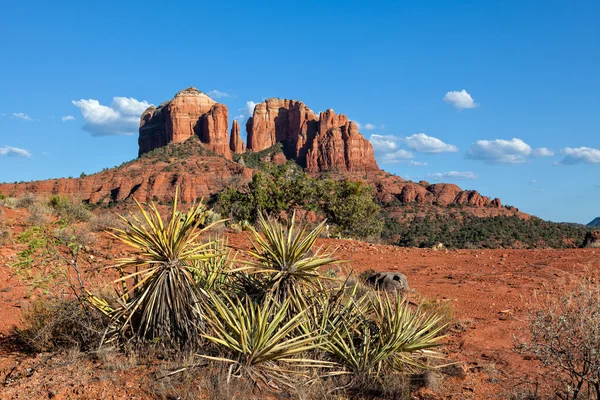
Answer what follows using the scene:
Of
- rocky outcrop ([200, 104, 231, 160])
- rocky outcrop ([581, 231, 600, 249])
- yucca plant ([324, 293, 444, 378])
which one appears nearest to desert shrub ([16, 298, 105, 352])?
yucca plant ([324, 293, 444, 378])

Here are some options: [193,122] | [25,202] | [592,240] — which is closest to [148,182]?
[193,122]

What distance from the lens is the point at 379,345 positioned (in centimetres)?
553

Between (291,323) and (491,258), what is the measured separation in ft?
38.8

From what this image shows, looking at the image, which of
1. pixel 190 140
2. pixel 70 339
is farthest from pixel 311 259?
pixel 190 140

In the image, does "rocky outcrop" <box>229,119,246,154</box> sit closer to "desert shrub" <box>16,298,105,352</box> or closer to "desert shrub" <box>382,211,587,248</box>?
"desert shrub" <box>382,211,587,248</box>

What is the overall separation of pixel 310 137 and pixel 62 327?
375 feet

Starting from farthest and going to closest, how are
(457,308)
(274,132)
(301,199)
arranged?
1. (274,132)
2. (301,199)
3. (457,308)

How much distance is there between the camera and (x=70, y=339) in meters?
5.96

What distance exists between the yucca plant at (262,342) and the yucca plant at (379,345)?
0.31m

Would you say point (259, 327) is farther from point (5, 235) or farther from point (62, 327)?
point (5, 235)

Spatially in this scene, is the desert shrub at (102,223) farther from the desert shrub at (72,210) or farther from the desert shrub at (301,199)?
the desert shrub at (301,199)

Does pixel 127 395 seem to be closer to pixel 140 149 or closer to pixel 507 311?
pixel 507 311

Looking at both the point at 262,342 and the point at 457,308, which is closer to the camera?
the point at 262,342

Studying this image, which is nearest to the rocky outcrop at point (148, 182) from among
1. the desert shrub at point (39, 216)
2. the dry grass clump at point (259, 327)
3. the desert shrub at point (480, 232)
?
the desert shrub at point (480, 232)
